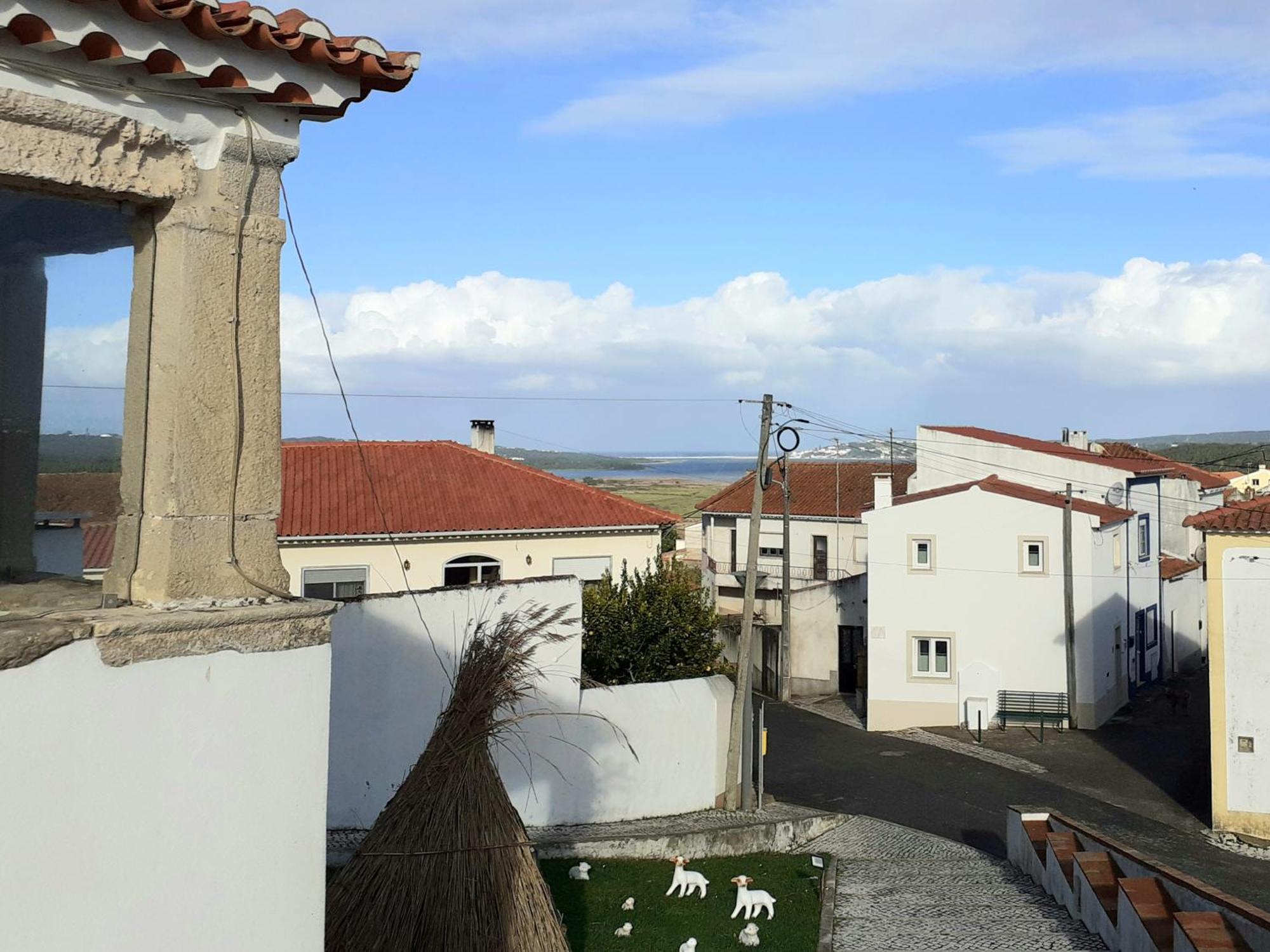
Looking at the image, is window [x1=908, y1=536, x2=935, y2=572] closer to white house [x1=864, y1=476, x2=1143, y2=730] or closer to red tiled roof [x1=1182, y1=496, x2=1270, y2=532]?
white house [x1=864, y1=476, x2=1143, y2=730]

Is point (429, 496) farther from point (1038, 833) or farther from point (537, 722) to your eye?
point (1038, 833)

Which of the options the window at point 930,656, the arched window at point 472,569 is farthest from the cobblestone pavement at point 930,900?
the window at point 930,656

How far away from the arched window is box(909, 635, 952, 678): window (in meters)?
10.8

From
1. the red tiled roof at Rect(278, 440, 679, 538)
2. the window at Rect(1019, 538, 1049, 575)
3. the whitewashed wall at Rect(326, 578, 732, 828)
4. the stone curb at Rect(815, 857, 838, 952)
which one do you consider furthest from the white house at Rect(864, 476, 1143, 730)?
the stone curb at Rect(815, 857, 838, 952)

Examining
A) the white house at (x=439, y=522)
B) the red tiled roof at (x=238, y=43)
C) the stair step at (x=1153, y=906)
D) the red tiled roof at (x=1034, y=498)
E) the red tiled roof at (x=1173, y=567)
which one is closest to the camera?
the red tiled roof at (x=238, y=43)

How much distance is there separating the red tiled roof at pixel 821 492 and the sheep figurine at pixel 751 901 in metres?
28.7

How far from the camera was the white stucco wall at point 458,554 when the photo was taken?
2111cm

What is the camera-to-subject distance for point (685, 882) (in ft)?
39.1

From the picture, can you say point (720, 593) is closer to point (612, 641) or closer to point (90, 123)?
point (612, 641)

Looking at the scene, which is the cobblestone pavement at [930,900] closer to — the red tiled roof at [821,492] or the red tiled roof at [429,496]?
the red tiled roof at [429,496]

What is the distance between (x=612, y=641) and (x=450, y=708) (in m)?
11.9

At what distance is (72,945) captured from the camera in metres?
3.95

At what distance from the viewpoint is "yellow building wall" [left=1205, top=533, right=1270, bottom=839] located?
18.5 meters

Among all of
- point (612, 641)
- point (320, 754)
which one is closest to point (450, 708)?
point (320, 754)
